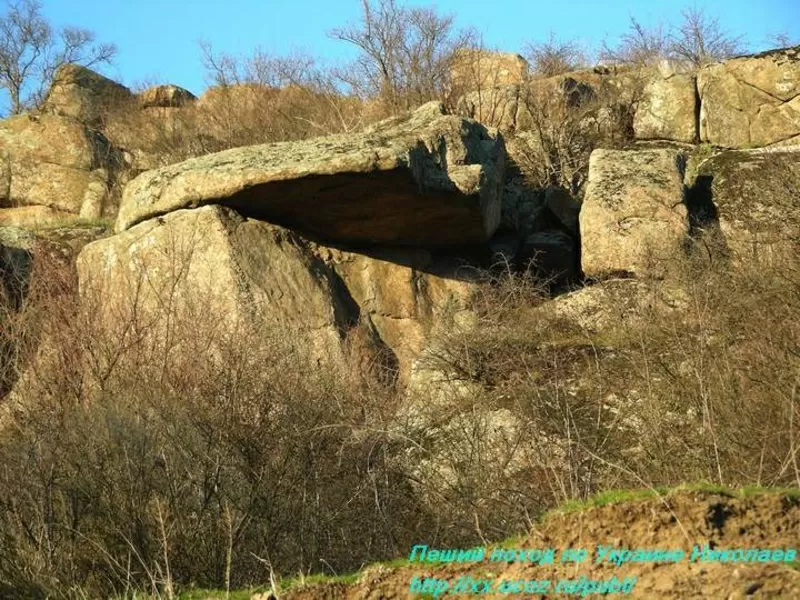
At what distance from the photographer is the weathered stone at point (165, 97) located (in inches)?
968

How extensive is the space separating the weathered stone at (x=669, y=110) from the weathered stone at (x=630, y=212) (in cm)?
255

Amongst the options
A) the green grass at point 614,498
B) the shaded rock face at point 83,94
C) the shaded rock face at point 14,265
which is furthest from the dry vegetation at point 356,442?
the shaded rock face at point 83,94

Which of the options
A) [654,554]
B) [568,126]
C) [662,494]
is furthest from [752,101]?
[654,554]

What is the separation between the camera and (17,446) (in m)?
9.25

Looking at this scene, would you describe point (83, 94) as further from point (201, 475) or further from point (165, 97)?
point (201, 475)

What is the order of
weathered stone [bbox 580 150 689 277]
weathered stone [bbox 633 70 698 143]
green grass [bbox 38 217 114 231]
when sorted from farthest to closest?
weathered stone [bbox 633 70 698 143], green grass [bbox 38 217 114 231], weathered stone [bbox 580 150 689 277]

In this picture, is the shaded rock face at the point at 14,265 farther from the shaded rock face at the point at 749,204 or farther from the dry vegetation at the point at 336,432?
the shaded rock face at the point at 749,204

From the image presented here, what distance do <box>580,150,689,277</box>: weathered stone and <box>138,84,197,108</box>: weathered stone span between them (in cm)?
1250

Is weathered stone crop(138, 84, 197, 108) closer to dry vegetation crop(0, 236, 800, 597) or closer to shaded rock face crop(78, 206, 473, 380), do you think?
shaded rock face crop(78, 206, 473, 380)

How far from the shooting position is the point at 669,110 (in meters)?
17.0

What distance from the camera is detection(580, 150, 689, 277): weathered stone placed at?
13367mm

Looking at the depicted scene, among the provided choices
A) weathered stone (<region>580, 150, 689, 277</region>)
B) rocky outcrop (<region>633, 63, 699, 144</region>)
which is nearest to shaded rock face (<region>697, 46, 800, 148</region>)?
rocky outcrop (<region>633, 63, 699, 144</region>)

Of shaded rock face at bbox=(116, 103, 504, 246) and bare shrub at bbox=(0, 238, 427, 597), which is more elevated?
shaded rock face at bbox=(116, 103, 504, 246)

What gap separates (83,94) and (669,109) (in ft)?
41.1
